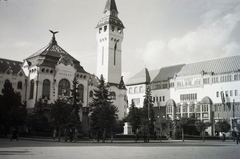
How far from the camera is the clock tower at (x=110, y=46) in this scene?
68938 mm

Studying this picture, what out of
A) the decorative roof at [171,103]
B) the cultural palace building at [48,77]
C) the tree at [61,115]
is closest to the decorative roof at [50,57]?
the cultural palace building at [48,77]

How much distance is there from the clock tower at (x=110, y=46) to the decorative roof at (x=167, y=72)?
1254 centimetres

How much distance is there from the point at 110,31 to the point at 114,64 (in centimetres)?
825

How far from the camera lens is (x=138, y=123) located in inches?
1447

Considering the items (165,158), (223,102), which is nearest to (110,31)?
(223,102)

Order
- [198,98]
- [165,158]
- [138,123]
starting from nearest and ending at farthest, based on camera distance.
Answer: [165,158]
[138,123]
[198,98]

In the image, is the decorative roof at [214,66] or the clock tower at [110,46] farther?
the clock tower at [110,46]

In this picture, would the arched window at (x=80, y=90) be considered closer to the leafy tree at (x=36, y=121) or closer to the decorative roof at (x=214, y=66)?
the leafy tree at (x=36, y=121)

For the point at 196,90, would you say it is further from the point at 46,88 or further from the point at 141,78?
the point at 46,88

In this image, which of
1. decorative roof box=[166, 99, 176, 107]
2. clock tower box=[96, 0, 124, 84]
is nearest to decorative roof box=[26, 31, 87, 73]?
clock tower box=[96, 0, 124, 84]

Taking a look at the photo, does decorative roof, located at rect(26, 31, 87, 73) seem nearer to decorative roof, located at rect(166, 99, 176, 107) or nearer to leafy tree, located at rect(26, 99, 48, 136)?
leafy tree, located at rect(26, 99, 48, 136)

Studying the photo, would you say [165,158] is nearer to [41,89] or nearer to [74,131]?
[74,131]

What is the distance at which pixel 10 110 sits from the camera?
3822 cm

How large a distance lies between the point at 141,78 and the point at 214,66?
885 inches
